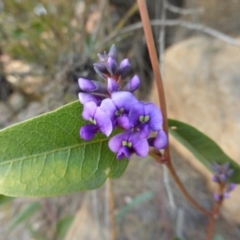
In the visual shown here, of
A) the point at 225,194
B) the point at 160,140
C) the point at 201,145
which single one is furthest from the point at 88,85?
the point at 225,194

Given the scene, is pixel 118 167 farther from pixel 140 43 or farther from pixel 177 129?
pixel 140 43

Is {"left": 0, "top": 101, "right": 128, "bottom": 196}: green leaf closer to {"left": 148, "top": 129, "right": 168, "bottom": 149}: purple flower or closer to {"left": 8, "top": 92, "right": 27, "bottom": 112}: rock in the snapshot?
{"left": 148, "top": 129, "right": 168, "bottom": 149}: purple flower

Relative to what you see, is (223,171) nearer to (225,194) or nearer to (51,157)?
(225,194)

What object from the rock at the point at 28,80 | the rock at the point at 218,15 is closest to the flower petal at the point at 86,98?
the rock at the point at 28,80

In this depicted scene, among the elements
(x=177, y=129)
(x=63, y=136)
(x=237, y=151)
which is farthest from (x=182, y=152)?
(x=63, y=136)

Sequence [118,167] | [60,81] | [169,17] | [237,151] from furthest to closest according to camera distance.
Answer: [169,17] < [60,81] < [237,151] < [118,167]

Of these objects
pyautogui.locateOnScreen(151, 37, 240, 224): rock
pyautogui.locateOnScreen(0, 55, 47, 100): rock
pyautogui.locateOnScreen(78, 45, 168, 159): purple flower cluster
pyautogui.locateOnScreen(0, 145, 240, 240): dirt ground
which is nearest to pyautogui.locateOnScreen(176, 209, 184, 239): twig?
pyautogui.locateOnScreen(0, 145, 240, 240): dirt ground
